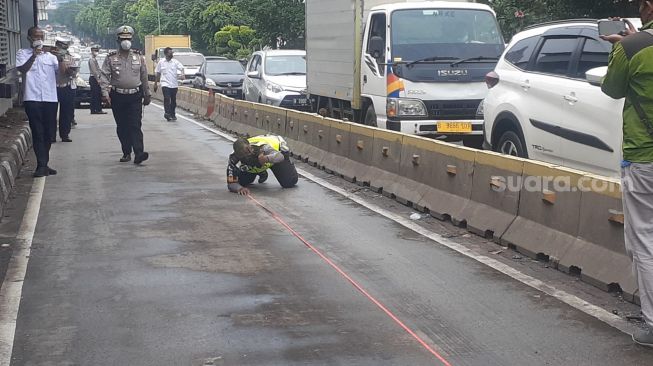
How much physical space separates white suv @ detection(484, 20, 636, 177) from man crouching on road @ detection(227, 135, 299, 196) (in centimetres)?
250

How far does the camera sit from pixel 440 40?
1466 centimetres

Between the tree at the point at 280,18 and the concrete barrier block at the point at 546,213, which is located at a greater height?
the tree at the point at 280,18

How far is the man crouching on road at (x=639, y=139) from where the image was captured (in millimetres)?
5598

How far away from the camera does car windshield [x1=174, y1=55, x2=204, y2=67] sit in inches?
1714

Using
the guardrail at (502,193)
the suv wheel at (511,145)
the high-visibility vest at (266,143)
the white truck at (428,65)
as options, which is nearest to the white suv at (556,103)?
the suv wheel at (511,145)

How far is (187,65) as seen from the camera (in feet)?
142

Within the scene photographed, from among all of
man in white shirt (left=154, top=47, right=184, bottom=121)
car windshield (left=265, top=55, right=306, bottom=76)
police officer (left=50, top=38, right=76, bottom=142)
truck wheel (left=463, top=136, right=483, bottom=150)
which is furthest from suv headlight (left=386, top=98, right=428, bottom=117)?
man in white shirt (left=154, top=47, right=184, bottom=121)

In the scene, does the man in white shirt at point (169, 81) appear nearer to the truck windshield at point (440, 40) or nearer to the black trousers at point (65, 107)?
the black trousers at point (65, 107)

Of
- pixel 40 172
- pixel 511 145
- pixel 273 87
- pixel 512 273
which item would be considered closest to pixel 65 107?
pixel 40 172

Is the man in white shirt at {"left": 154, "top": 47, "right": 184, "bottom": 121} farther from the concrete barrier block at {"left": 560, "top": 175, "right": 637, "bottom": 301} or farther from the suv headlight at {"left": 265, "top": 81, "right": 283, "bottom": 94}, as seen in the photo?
the concrete barrier block at {"left": 560, "top": 175, "right": 637, "bottom": 301}

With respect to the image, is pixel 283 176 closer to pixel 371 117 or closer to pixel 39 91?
pixel 39 91

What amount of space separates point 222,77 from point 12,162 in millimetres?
20457

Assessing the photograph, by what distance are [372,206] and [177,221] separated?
7.52ft

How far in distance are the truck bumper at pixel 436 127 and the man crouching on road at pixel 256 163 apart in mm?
2774
